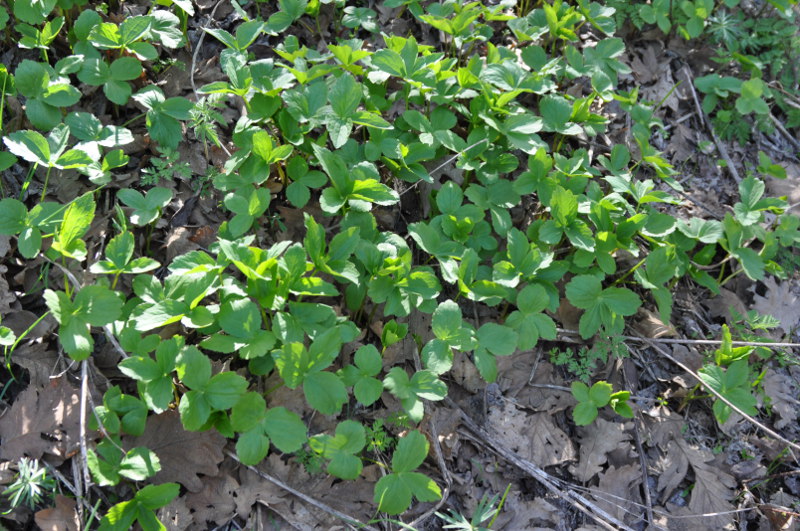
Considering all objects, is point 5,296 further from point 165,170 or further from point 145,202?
point 165,170

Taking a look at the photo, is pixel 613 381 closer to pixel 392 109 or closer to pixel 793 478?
pixel 793 478

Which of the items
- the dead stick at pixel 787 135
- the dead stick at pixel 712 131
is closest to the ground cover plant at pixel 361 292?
the dead stick at pixel 712 131

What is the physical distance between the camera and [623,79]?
3496mm

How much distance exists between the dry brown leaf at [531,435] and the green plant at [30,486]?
63.5 inches

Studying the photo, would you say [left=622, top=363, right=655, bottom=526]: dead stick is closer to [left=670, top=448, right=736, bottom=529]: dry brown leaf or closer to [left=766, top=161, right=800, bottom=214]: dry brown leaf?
[left=670, top=448, right=736, bottom=529]: dry brown leaf

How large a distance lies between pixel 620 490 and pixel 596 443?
201 millimetres

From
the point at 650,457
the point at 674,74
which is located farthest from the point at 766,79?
the point at 650,457

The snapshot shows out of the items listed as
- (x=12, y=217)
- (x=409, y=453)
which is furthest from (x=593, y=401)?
Result: (x=12, y=217)

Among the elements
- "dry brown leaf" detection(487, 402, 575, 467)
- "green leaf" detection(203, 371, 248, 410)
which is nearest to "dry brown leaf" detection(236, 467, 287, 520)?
"green leaf" detection(203, 371, 248, 410)

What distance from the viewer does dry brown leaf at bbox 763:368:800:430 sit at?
2.73 metres

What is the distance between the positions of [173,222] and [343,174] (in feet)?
2.67

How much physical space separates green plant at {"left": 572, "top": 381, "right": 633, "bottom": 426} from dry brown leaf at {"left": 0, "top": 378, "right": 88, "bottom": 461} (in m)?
1.88

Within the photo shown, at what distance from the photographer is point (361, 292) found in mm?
2365

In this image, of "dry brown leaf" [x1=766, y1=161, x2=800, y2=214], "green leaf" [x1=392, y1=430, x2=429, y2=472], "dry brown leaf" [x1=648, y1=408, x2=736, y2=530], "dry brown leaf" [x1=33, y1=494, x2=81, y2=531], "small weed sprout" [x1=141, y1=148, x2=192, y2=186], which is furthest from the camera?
"dry brown leaf" [x1=766, y1=161, x2=800, y2=214]
